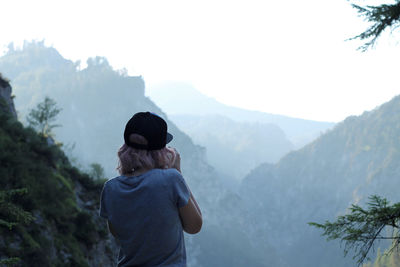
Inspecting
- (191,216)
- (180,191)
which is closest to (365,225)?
(191,216)

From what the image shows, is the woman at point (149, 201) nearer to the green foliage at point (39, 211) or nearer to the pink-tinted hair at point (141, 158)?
the pink-tinted hair at point (141, 158)

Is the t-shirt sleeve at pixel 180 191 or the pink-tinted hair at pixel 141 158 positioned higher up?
the pink-tinted hair at pixel 141 158

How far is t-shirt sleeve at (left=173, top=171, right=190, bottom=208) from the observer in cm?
206

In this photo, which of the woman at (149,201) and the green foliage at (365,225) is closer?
the woman at (149,201)

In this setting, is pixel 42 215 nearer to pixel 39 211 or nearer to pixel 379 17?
pixel 39 211

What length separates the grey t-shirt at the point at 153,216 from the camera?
2053 mm

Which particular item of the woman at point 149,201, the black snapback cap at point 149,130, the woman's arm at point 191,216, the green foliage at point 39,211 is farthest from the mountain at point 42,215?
the woman's arm at point 191,216

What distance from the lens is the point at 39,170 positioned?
40.7 ft

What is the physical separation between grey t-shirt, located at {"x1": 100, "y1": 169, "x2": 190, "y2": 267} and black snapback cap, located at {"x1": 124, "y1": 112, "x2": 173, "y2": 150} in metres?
0.19

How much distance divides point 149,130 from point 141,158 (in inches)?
7.6

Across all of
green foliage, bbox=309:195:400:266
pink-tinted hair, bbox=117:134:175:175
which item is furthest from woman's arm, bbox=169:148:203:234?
green foliage, bbox=309:195:400:266

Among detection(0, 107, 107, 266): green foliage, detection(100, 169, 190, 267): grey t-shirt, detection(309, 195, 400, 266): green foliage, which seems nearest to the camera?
detection(100, 169, 190, 267): grey t-shirt

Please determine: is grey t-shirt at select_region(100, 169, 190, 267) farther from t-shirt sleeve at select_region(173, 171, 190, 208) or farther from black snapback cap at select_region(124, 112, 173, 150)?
black snapback cap at select_region(124, 112, 173, 150)

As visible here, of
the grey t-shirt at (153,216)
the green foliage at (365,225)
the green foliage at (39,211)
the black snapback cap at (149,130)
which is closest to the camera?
the grey t-shirt at (153,216)
